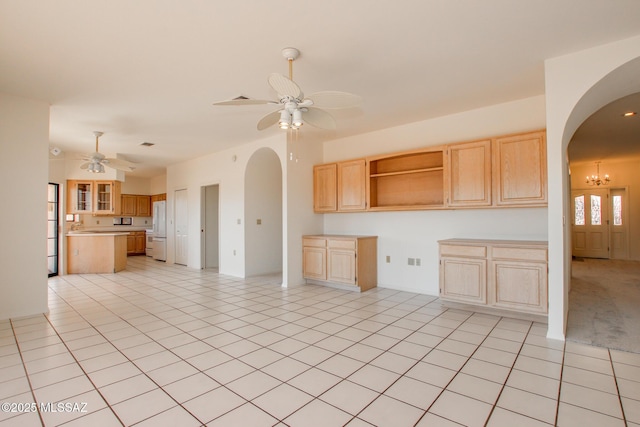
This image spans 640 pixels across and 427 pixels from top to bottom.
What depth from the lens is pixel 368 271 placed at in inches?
212

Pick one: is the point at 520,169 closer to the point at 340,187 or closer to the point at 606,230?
the point at 340,187

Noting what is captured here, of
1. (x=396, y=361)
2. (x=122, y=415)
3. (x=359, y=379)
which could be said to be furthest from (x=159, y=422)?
(x=396, y=361)

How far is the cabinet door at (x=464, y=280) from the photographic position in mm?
Answer: 3906

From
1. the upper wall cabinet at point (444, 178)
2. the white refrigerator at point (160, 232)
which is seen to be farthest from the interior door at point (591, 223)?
the white refrigerator at point (160, 232)

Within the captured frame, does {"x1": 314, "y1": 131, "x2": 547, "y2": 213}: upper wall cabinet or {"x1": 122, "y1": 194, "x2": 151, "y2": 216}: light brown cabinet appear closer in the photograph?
{"x1": 314, "y1": 131, "x2": 547, "y2": 213}: upper wall cabinet

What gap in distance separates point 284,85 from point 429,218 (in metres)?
3.30

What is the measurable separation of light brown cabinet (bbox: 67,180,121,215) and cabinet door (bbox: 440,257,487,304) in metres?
7.78

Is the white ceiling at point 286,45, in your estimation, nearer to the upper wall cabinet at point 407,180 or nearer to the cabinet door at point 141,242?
the upper wall cabinet at point 407,180

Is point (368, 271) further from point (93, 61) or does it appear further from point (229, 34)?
point (93, 61)

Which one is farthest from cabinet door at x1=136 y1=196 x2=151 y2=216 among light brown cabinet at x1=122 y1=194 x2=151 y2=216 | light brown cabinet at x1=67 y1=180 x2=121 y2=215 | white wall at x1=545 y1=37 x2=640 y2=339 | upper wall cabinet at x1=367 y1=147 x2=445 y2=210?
white wall at x1=545 y1=37 x2=640 y2=339

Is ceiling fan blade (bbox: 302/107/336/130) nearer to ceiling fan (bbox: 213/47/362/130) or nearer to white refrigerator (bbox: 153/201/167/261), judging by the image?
ceiling fan (bbox: 213/47/362/130)

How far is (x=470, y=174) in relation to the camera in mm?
4211

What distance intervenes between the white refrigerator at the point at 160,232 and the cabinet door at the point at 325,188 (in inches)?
213

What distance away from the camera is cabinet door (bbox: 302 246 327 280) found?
5590 millimetres
